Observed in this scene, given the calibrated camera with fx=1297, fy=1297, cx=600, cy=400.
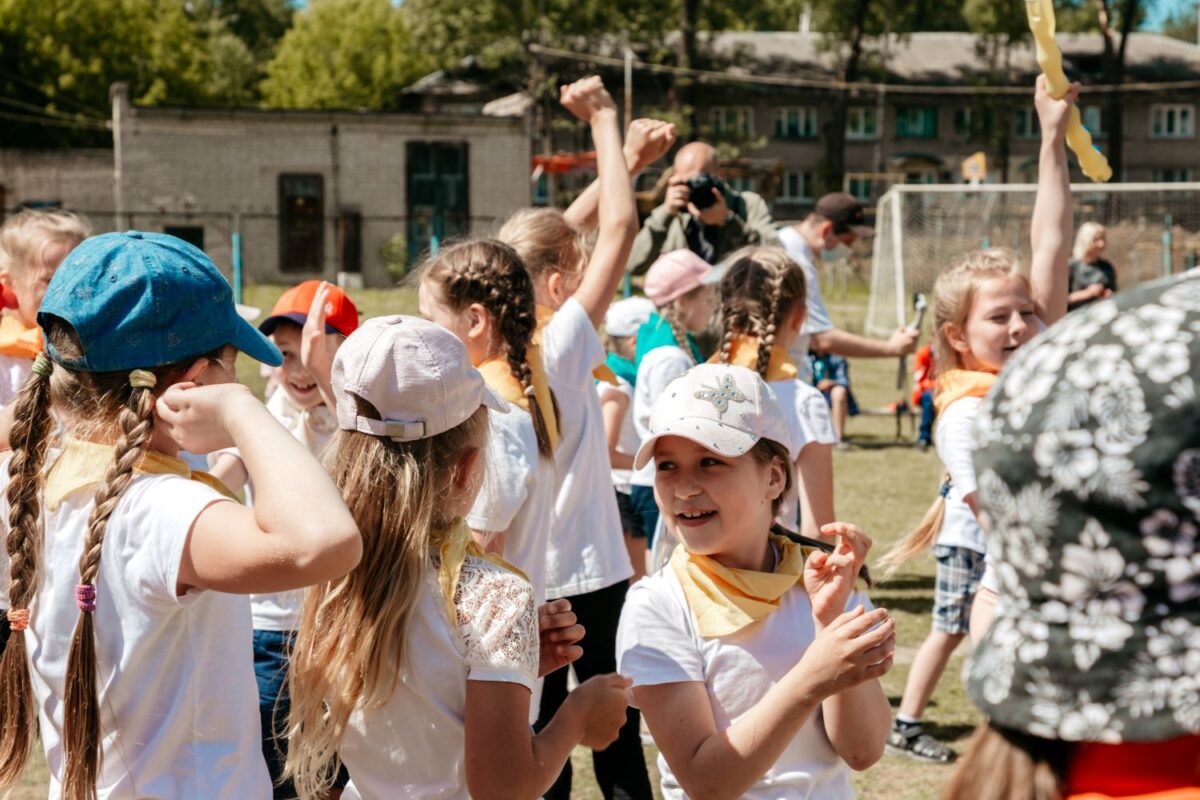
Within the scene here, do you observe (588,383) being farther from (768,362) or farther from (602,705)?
(602,705)

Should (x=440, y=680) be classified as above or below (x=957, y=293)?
below

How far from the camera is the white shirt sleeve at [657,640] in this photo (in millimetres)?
2588

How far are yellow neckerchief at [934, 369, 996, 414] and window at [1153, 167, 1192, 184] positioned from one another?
6111 cm

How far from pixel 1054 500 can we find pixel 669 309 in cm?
462

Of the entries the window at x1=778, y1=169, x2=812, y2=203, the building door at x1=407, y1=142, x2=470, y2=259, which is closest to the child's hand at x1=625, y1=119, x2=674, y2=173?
the building door at x1=407, y1=142, x2=470, y2=259

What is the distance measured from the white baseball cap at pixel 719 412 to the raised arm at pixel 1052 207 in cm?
159

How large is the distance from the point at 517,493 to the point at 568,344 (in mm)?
671

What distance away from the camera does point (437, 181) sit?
138 ft

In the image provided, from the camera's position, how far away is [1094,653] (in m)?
1.21

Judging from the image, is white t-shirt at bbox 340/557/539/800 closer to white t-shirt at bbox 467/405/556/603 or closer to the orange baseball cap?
white t-shirt at bbox 467/405/556/603

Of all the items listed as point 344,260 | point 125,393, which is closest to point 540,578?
point 125,393

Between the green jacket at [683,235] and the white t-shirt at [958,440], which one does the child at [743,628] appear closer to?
the white t-shirt at [958,440]

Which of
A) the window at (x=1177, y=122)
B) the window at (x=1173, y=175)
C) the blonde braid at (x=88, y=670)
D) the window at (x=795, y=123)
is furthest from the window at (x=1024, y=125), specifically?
the blonde braid at (x=88, y=670)

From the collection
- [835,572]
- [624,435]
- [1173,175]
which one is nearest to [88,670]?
[835,572]
